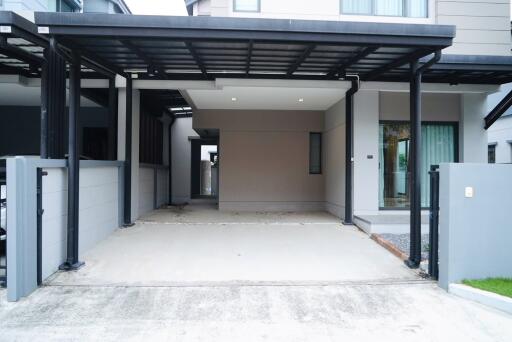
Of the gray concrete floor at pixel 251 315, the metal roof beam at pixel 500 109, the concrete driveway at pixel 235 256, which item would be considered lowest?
the gray concrete floor at pixel 251 315

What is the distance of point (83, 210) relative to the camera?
17.3 feet

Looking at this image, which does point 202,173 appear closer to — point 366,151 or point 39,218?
point 366,151

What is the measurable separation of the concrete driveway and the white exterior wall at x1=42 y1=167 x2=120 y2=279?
0.72ft

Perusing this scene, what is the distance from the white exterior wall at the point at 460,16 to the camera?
7.83 m

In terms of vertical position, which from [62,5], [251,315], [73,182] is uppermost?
[62,5]

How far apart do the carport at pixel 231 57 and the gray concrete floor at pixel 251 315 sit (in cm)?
62

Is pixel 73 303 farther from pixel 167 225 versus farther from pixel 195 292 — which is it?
pixel 167 225

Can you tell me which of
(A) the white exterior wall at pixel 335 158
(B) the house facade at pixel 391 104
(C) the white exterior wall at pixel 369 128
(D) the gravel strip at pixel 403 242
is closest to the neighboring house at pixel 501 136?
(B) the house facade at pixel 391 104

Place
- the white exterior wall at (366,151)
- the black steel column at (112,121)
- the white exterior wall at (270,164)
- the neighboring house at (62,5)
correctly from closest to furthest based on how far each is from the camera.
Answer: the black steel column at (112,121), the white exterior wall at (366,151), the neighboring house at (62,5), the white exterior wall at (270,164)

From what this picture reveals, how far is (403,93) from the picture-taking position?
7.89 metres

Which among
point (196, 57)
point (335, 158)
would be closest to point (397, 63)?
point (196, 57)

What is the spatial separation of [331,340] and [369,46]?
361 cm

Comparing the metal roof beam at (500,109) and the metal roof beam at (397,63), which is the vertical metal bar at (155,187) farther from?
the metal roof beam at (500,109)

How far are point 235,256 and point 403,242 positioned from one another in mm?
2777
